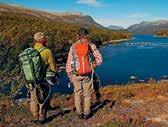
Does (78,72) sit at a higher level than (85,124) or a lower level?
higher

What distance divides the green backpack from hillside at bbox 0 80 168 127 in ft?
4.61

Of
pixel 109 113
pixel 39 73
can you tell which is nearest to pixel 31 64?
pixel 39 73

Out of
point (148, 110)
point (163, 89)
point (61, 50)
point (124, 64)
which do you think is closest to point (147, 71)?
point (124, 64)

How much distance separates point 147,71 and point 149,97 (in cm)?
4712

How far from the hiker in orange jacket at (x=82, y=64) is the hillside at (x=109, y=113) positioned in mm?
588

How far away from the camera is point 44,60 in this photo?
414 inches

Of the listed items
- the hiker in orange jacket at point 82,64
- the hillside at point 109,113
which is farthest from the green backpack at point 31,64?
the hillside at point 109,113

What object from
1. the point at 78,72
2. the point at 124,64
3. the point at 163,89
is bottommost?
the point at 124,64

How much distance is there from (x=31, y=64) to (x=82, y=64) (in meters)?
1.40

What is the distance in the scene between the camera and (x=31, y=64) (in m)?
10.1

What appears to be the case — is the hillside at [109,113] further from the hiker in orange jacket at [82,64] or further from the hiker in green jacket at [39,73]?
the hiker in orange jacket at [82,64]

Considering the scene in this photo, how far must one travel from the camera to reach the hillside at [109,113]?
10.6m

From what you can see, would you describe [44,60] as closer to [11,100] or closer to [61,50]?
[11,100]

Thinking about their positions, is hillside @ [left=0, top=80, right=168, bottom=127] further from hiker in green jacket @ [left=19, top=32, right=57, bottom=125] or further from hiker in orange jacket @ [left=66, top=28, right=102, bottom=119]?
hiker in orange jacket @ [left=66, top=28, right=102, bottom=119]
